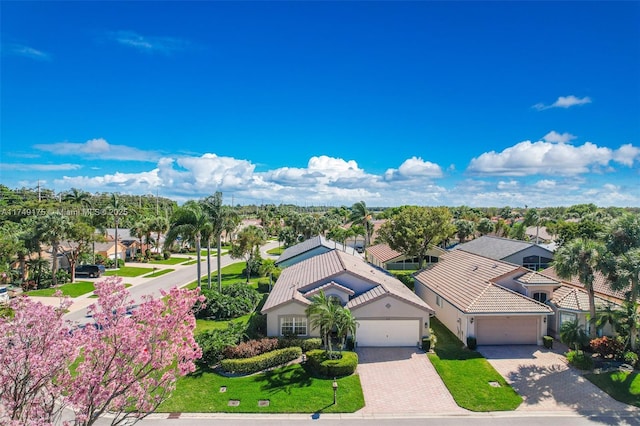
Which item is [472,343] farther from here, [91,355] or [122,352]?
[91,355]

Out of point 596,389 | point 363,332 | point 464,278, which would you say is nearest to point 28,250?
point 363,332

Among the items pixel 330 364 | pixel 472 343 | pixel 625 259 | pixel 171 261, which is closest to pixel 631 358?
pixel 625 259

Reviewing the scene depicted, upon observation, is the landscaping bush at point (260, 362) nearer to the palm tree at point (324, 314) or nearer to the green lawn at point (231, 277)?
the palm tree at point (324, 314)

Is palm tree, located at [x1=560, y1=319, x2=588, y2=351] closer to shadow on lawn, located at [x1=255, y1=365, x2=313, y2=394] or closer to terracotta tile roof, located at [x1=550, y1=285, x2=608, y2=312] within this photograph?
terracotta tile roof, located at [x1=550, y1=285, x2=608, y2=312]

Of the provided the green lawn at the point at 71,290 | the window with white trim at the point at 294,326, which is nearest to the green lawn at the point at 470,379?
the window with white trim at the point at 294,326

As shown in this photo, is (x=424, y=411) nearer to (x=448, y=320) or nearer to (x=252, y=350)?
(x=252, y=350)

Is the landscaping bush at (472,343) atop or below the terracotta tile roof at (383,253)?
below
